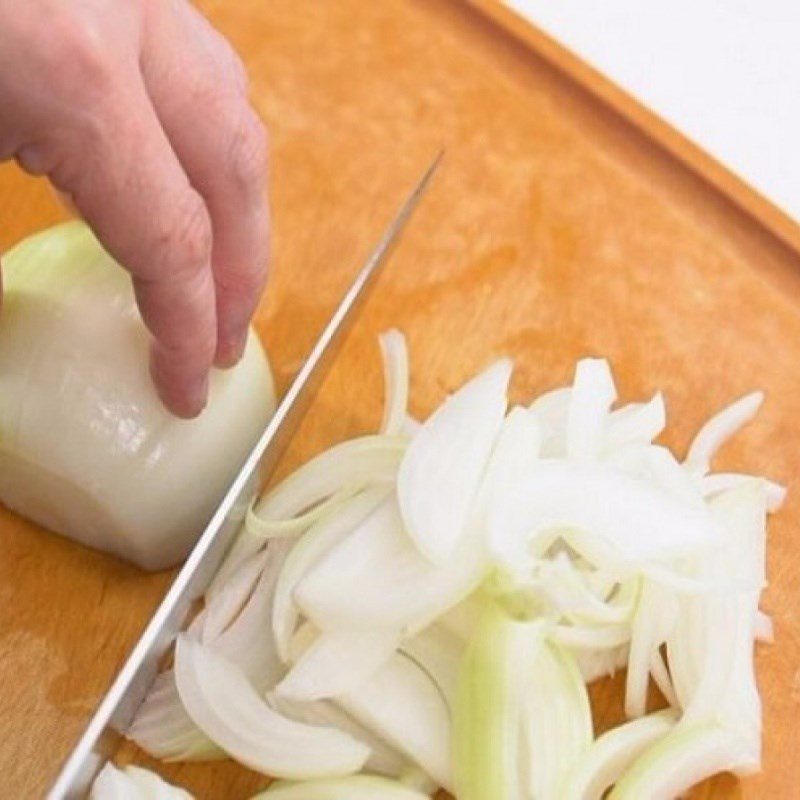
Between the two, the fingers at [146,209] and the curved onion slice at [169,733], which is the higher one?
the fingers at [146,209]

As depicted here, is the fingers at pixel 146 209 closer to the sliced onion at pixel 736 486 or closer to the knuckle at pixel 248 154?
the knuckle at pixel 248 154

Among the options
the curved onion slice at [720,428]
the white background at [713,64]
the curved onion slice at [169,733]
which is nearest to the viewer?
the curved onion slice at [169,733]

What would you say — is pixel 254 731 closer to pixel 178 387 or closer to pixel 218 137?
Result: pixel 178 387

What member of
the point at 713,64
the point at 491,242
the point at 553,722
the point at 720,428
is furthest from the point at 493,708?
the point at 713,64

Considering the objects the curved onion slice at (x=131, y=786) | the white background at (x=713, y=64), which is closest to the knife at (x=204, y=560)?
the curved onion slice at (x=131, y=786)

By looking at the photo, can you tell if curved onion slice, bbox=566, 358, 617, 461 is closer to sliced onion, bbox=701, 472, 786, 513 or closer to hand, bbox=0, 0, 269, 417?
sliced onion, bbox=701, 472, 786, 513

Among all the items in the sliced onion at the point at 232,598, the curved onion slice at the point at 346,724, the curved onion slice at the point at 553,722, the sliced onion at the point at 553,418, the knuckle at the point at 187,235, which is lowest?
the sliced onion at the point at 232,598
